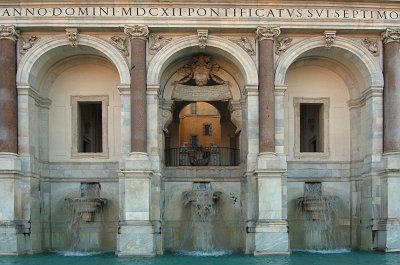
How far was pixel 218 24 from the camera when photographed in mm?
23078

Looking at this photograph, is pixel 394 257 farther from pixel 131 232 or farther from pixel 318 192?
pixel 131 232

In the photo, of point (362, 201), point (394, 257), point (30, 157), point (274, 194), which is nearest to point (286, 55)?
point (274, 194)

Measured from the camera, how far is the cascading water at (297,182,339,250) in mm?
25047

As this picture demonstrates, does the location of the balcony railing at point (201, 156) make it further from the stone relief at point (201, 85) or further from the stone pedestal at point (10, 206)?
the stone pedestal at point (10, 206)

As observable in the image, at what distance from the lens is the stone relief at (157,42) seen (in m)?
23.5

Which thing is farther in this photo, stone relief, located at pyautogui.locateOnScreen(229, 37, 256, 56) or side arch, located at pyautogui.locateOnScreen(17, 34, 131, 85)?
stone relief, located at pyautogui.locateOnScreen(229, 37, 256, 56)

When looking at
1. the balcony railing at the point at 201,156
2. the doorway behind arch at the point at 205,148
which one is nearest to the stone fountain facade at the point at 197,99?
the balcony railing at the point at 201,156

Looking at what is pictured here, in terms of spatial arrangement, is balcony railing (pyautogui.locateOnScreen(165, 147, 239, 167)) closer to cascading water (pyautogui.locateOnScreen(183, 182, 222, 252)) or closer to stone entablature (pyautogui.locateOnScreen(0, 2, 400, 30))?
cascading water (pyautogui.locateOnScreen(183, 182, 222, 252))

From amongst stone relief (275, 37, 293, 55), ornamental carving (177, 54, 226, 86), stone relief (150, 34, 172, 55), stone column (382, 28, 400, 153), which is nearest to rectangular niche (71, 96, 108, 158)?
stone relief (150, 34, 172, 55)

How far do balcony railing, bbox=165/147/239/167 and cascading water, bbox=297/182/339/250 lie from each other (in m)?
3.97

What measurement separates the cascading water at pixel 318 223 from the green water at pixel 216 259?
2350mm

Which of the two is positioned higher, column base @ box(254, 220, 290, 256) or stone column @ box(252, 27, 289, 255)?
stone column @ box(252, 27, 289, 255)

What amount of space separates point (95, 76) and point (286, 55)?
9.02 meters

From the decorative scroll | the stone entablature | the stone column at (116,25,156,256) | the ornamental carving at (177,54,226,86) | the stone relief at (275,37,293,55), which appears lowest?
the stone column at (116,25,156,256)
